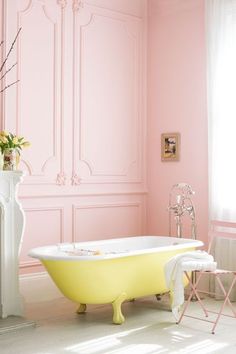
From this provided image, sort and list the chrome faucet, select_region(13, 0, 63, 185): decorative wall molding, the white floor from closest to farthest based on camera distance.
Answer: the white floor < select_region(13, 0, 63, 185): decorative wall molding < the chrome faucet

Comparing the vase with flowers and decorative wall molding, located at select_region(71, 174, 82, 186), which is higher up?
the vase with flowers

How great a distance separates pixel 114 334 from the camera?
177 inches

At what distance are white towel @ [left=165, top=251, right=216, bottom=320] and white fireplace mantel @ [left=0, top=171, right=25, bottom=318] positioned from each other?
1.33 metres

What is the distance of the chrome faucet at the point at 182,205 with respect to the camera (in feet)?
19.1

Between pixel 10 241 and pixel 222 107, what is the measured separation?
260 centimetres

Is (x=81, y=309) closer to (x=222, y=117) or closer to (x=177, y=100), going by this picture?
(x=222, y=117)

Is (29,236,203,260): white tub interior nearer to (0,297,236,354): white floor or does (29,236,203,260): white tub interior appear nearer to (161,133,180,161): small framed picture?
(0,297,236,354): white floor

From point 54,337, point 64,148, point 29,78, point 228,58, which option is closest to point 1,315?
point 54,337

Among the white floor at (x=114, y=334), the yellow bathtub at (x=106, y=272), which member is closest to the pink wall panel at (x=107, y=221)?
the yellow bathtub at (x=106, y=272)

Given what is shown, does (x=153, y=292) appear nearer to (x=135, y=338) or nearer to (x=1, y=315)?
(x=135, y=338)

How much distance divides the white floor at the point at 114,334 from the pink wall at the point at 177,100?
1583mm

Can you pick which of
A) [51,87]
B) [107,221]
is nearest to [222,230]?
[107,221]

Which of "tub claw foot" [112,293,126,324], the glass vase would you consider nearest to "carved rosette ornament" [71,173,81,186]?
the glass vase

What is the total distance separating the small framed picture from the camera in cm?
654
